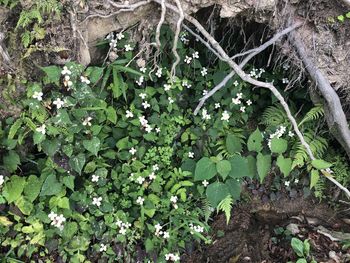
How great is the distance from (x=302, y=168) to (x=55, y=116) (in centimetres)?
325

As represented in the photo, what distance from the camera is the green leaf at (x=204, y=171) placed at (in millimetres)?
4262

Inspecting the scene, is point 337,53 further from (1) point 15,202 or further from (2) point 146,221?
(1) point 15,202

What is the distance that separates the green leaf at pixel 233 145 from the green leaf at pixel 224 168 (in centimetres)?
36

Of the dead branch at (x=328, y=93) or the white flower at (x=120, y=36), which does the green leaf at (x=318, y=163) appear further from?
the white flower at (x=120, y=36)

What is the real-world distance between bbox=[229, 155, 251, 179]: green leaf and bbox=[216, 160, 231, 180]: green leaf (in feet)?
0.24

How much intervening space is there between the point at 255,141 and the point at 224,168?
0.60 m

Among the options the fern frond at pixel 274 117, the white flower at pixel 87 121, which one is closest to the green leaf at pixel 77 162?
the white flower at pixel 87 121

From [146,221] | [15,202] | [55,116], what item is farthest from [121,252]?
[55,116]

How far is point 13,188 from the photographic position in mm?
3535

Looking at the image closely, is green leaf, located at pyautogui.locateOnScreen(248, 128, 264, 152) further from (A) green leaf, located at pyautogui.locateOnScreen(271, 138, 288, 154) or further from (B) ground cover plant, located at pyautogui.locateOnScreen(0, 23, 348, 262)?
(A) green leaf, located at pyautogui.locateOnScreen(271, 138, 288, 154)

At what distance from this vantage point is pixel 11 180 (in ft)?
11.7

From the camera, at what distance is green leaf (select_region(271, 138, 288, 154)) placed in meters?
4.48

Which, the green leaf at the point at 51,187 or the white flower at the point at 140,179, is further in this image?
the white flower at the point at 140,179

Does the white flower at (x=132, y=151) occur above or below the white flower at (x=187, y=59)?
below
